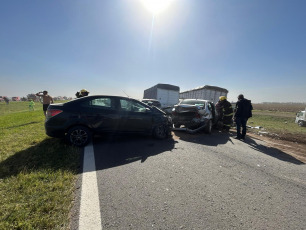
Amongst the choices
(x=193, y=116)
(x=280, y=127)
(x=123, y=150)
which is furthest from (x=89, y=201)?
(x=280, y=127)

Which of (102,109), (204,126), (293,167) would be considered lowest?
(293,167)

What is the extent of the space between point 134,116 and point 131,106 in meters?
0.35

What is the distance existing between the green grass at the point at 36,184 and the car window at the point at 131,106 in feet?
6.11

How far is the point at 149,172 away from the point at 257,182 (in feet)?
6.95

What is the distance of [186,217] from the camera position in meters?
1.86

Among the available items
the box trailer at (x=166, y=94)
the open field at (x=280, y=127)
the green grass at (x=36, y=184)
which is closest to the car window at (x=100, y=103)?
the green grass at (x=36, y=184)

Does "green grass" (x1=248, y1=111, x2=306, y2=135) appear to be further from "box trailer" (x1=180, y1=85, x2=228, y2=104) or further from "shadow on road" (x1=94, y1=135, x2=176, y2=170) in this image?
"shadow on road" (x1=94, y1=135, x2=176, y2=170)

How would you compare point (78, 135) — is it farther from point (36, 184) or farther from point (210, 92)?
point (210, 92)

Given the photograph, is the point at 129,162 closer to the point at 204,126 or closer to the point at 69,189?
the point at 69,189

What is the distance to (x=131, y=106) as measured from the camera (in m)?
4.81

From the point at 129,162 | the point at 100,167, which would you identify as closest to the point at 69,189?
the point at 100,167

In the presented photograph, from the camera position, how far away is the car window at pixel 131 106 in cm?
469

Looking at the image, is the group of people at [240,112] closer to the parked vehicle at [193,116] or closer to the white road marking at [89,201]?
the parked vehicle at [193,116]

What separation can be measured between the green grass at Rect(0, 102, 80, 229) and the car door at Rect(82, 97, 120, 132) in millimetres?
945
